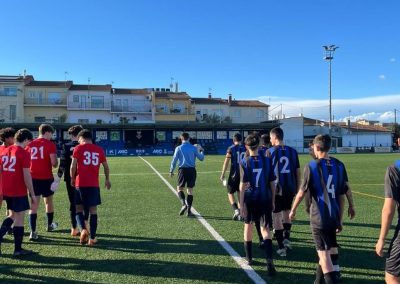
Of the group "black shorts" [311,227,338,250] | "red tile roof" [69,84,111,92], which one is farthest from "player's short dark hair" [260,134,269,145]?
"red tile roof" [69,84,111,92]

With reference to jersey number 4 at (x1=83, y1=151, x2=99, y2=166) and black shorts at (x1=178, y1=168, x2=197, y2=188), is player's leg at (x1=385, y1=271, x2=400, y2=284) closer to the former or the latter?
jersey number 4 at (x1=83, y1=151, x2=99, y2=166)

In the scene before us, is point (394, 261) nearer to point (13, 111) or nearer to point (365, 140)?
point (13, 111)

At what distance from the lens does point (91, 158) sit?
7.18m

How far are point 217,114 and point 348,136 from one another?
2428cm

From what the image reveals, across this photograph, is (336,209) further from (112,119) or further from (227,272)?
(112,119)

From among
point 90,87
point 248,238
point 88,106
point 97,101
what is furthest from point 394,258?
point 90,87

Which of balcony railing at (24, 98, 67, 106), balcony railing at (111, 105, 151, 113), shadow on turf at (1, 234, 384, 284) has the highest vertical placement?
balcony railing at (24, 98, 67, 106)

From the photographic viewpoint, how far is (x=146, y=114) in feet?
229

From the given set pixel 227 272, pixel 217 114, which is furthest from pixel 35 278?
pixel 217 114

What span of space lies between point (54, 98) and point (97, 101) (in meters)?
6.74

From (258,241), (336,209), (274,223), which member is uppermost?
(336,209)

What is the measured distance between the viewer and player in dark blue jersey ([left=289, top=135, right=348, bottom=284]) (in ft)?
14.8

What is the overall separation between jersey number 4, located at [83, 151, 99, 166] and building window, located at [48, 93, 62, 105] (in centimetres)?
6213

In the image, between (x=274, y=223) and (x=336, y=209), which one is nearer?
(x=336, y=209)
